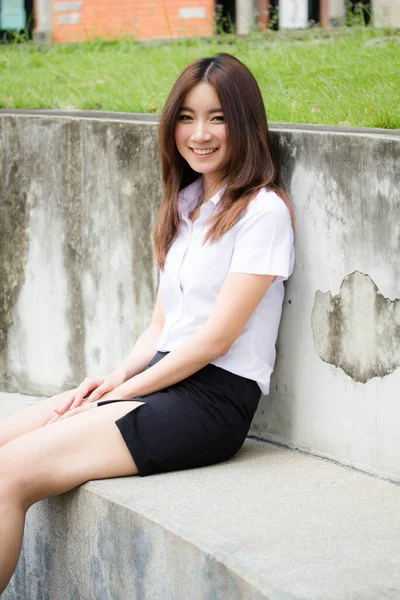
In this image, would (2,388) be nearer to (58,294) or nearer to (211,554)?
(58,294)

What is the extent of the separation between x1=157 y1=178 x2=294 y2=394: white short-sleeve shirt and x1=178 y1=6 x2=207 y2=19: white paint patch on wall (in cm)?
802

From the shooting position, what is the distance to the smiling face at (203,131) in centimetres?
327

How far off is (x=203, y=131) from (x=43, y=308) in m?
1.52

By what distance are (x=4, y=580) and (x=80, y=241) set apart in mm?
1760

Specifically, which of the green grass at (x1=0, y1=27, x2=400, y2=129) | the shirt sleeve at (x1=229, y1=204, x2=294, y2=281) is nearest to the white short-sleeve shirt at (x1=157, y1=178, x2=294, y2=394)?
the shirt sleeve at (x1=229, y1=204, x2=294, y2=281)

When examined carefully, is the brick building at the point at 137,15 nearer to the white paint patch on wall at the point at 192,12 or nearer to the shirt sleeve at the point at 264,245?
the white paint patch on wall at the point at 192,12

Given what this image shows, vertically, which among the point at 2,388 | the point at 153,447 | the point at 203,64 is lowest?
A: the point at 2,388

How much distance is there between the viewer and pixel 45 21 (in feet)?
36.0

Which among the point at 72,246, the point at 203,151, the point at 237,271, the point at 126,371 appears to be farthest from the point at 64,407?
the point at 72,246

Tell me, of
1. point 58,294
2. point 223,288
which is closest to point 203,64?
point 223,288

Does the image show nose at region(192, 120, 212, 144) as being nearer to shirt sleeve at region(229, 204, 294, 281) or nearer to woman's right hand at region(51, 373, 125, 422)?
shirt sleeve at region(229, 204, 294, 281)

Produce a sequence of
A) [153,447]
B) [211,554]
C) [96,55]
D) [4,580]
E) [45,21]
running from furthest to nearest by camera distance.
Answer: [45,21]
[96,55]
[153,447]
[4,580]
[211,554]

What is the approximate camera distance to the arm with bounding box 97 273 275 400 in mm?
3105

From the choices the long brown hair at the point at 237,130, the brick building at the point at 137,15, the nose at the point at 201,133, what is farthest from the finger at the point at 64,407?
the brick building at the point at 137,15
